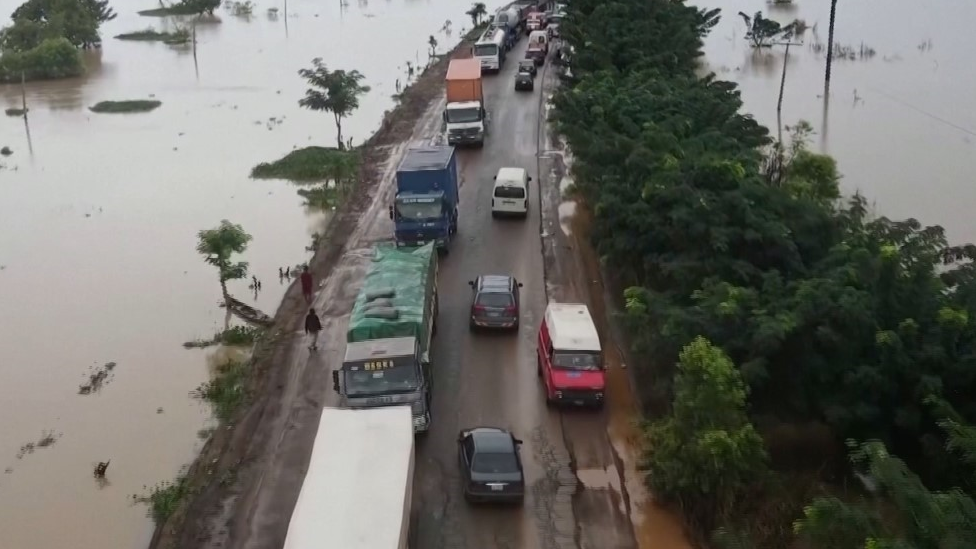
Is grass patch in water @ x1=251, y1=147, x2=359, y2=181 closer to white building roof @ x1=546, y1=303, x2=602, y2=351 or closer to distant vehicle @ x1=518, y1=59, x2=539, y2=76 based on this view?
distant vehicle @ x1=518, y1=59, x2=539, y2=76

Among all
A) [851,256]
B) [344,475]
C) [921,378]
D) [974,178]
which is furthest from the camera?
[974,178]

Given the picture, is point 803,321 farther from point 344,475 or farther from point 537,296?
point 537,296

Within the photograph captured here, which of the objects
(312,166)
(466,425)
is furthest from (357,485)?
(312,166)

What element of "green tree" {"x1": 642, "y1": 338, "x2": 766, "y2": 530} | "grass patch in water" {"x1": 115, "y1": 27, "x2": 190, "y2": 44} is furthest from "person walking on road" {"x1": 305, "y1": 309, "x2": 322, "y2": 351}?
"grass patch in water" {"x1": 115, "y1": 27, "x2": 190, "y2": 44}

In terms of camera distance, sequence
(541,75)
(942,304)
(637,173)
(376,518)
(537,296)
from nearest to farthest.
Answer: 1. (376,518)
2. (942,304)
3. (637,173)
4. (537,296)
5. (541,75)

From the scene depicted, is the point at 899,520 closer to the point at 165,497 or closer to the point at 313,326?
the point at 165,497

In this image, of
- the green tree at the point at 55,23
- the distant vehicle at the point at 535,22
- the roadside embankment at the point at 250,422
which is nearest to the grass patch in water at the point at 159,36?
the green tree at the point at 55,23

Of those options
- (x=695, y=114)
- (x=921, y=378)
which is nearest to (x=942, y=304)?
(x=921, y=378)
